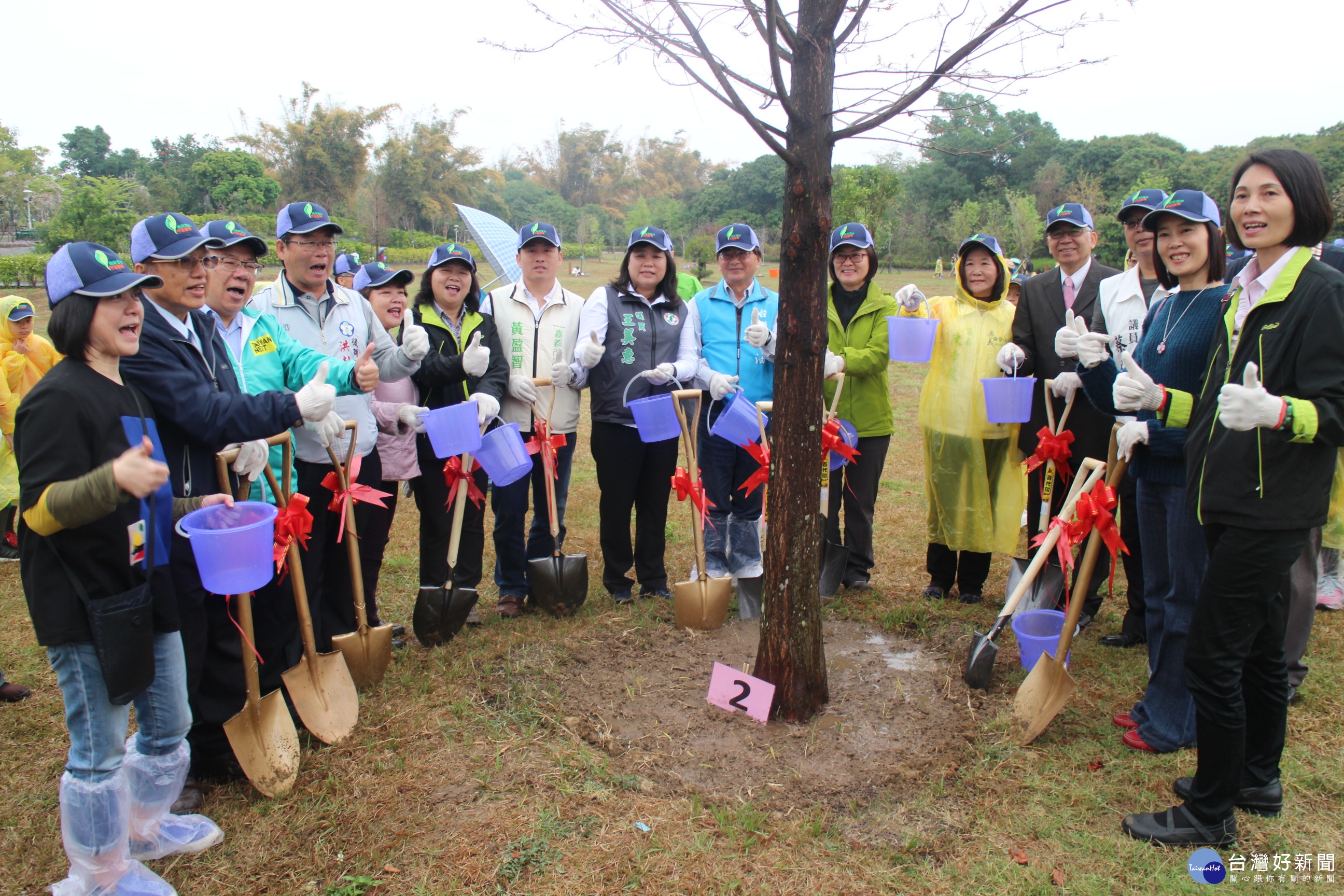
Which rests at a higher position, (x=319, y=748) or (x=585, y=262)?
(x=585, y=262)

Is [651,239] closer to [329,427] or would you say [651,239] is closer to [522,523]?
[522,523]

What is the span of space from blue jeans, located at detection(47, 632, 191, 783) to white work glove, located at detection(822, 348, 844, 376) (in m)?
2.90

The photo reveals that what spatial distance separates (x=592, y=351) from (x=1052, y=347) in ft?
7.52

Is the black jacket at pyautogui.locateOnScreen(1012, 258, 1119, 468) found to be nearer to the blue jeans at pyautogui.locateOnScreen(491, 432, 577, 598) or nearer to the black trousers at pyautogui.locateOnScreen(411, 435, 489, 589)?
the blue jeans at pyautogui.locateOnScreen(491, 432, 577, 598)

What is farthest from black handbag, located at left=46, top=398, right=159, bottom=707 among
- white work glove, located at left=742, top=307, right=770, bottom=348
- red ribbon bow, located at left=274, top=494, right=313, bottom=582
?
white work glove, located at left=742, top=307, right=770, bottom=348

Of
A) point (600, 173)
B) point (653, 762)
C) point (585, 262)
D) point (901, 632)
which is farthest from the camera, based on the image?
point (600, 173)

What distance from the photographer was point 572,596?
4.12 m

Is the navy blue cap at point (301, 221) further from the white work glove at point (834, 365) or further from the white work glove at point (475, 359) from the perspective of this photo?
the white work glove at point (834, 365)

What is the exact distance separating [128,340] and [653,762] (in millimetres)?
2152

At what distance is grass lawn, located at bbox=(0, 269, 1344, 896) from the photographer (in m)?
2.33

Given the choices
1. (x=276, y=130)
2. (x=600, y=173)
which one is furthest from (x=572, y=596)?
(x=600, y=173)

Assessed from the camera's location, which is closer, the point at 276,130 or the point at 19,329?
the point at 19,329

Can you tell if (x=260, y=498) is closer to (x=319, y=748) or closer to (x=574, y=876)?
(x=319, y=748)
